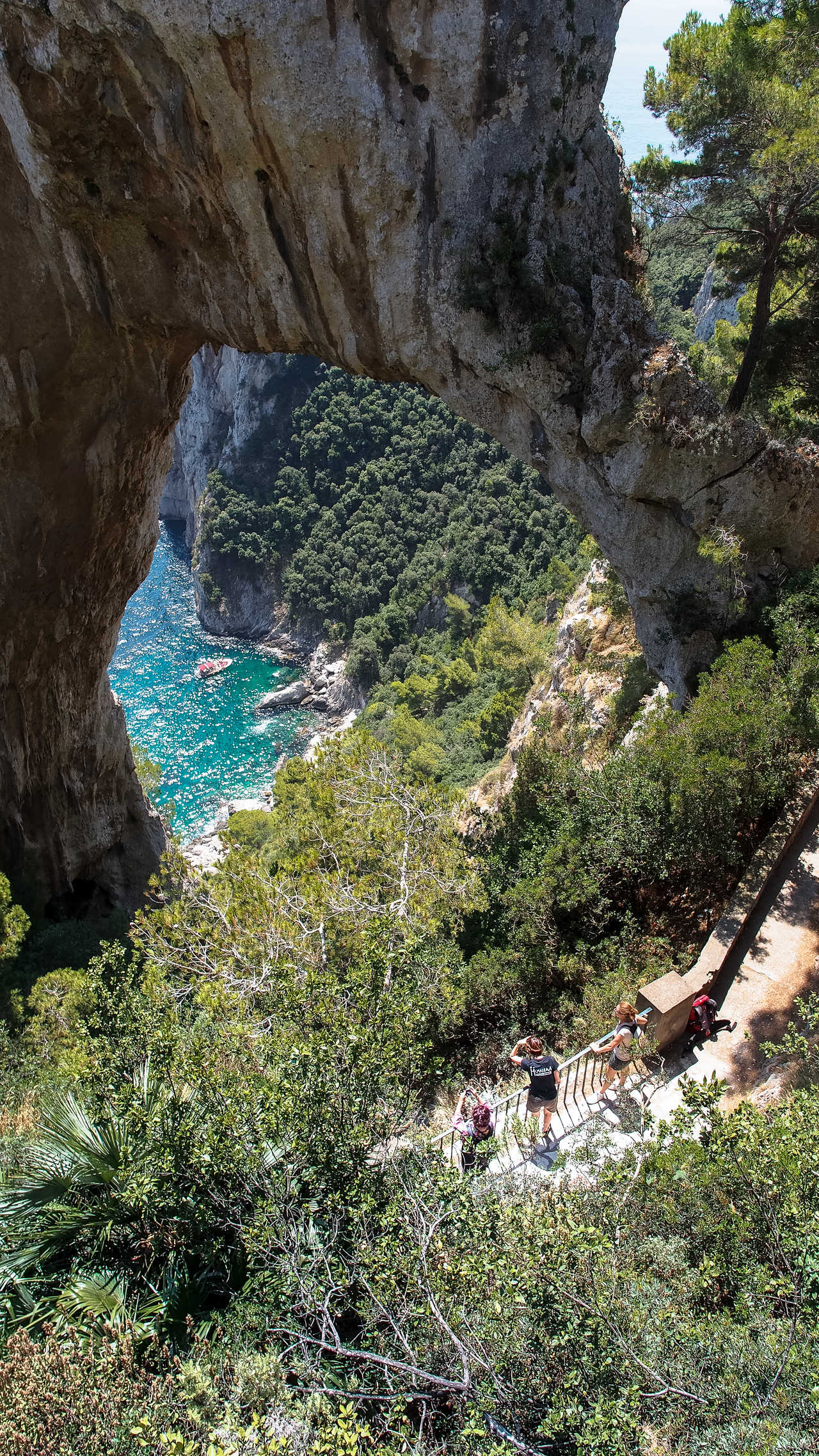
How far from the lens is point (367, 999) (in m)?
6.39

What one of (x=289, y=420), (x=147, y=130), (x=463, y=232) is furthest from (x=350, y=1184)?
(x=289, y=420)

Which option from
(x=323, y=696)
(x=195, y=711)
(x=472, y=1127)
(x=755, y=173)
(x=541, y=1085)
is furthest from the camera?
(x=323, y=696)

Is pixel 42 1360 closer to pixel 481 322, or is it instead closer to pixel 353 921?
pixel 353 921

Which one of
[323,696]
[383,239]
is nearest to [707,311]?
[323,696]

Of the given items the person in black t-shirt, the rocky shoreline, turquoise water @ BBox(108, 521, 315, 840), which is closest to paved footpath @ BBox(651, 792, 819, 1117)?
the person in black t-shirt

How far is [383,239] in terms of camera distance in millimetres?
10820

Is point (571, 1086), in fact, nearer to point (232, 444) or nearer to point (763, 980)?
point (763, 980)

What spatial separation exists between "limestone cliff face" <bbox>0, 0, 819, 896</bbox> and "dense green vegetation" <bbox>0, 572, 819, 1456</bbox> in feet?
11.9

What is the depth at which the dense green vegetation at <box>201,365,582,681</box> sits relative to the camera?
156 feet

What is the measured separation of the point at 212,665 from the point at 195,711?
5.73m

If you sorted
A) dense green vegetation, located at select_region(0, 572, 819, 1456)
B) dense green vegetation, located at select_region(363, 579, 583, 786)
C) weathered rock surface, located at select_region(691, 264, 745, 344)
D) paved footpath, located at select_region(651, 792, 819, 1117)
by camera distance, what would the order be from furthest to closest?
weathered rock surface, located at select_region(691, 264, 745, 344), dense green vegetation, located at select_region(363, 579, 583, 786), paved footpath, located at select_region(651, 792, 819, 1117), dense green vegetation, located at select_region(0, 572, 819, 1456)

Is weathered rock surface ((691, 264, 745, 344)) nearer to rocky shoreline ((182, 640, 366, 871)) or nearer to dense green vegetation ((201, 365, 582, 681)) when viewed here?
dense green vegetation ((201, 365, 582, 681))

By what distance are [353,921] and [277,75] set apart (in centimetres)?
1011

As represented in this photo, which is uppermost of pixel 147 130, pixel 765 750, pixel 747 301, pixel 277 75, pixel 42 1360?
pixel 747 301
